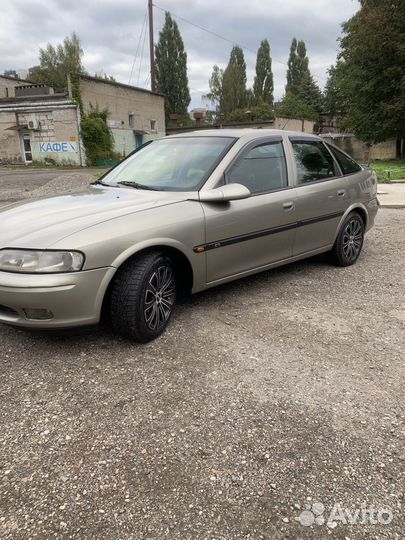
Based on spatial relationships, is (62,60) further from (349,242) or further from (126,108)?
(349,242)

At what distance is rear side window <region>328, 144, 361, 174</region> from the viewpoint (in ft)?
16.4

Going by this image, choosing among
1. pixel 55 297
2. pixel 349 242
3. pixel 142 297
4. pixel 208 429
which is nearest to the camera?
pixel 208 429

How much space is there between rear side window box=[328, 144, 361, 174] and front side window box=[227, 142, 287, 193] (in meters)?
1.06

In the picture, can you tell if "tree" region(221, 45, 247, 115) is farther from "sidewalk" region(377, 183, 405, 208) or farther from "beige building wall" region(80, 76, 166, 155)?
"sidewalk" region(377, 183, 405, 208)

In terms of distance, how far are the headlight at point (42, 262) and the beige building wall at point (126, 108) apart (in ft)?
86.3

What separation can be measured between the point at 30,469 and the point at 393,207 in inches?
361

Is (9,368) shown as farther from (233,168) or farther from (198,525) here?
(233,168)

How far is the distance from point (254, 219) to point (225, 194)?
1.62 feet

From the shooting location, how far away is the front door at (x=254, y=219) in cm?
351

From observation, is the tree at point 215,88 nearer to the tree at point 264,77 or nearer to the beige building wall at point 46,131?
the tree at point 264,77

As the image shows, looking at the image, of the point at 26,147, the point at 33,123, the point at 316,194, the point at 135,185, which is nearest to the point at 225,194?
the point at 135,185

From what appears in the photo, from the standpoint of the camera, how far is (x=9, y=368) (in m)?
2.83

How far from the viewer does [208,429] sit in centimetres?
227

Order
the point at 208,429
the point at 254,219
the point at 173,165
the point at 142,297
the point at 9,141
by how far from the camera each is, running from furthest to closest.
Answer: the point at 9,141
the point at 173,165
the point at 254,219
the point at 142,297
the point at 208,429
